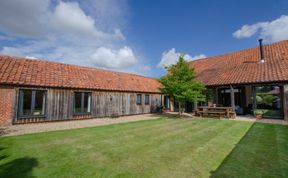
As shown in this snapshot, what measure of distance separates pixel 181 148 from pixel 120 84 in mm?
11108

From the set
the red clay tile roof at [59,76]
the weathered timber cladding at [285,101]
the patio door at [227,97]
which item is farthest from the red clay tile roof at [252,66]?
the red clay tile roof at [59,76]

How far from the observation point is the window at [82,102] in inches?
467

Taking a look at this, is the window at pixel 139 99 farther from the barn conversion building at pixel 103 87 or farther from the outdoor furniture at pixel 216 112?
the outdoor furniture at pixel 216 112

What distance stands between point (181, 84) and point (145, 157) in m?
8.63

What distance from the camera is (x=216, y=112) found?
1248 centimetres

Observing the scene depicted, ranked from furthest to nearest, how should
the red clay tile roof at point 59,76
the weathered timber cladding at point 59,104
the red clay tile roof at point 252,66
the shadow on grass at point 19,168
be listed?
the red clay tile roof at point 252,66, the weathered timber cladding at point 59,104, the red clay tile roof at point 59,76, the shadow on grass at point 19,168

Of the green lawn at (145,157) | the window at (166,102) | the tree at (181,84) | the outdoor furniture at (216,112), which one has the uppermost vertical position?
the tree at (181,84)

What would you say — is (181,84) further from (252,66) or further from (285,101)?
(252,66)

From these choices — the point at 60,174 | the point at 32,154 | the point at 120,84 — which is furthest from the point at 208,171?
the point at 120,84

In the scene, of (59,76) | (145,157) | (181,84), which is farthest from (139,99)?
(145,157)

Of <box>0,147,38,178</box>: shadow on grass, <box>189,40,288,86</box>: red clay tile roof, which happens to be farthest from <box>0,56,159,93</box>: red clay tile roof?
<box>189,40,288,86</box>: red clay tile roof

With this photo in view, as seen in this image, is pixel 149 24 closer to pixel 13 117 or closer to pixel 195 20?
pixel 195 20

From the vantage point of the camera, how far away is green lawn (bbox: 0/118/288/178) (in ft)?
11.5

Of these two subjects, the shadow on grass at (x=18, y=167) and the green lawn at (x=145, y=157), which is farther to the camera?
Answer: the green lawn at (x=145, y=157)
